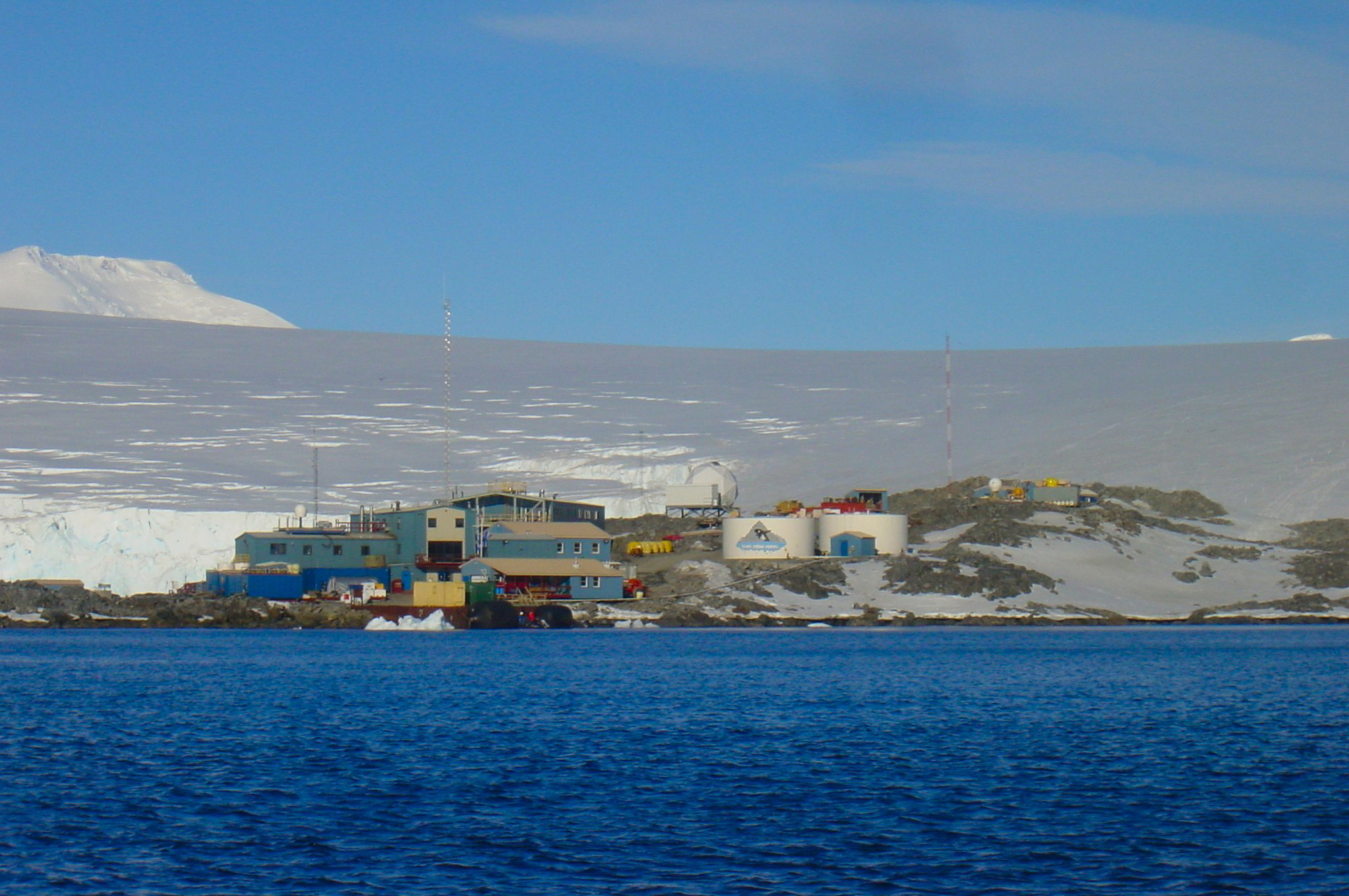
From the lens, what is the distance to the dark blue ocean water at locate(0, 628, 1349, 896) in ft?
73.9

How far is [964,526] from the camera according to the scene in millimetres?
86625

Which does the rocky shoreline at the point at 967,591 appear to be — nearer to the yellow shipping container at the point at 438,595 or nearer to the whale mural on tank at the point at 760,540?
the whale mural on tank at the point at 760,540

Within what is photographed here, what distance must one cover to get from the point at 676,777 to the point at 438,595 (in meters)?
48.0

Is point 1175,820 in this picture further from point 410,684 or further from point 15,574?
point 15,574

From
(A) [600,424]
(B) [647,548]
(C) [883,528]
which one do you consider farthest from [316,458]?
(C) [883,528]

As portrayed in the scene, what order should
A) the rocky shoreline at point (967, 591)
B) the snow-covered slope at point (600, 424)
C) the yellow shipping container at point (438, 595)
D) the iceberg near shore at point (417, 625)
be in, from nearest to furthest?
the yellow shipping container at point (438, 595)
the iceberg near shore at point (417, 625)
the rocky shoreline at point (967, 591)
the snow-covered slope at point (600, 424)

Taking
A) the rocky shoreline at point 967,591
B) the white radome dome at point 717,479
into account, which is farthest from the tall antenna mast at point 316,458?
the white radome dome at point 717,479

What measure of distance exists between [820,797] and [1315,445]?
8067cm

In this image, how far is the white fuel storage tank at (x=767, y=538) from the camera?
277ft

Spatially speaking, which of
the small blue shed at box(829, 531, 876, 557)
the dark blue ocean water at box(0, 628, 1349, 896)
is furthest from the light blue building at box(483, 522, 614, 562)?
the dark blue ocean water at box(0, 628, 1349, 896)

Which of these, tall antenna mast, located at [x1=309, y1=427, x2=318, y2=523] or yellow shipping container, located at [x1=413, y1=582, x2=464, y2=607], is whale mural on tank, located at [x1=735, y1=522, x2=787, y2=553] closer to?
yellow shipping container, located at [x1=413, y1=582, x2=464, y2=607]

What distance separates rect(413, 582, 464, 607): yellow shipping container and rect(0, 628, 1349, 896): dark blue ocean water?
64.1 feet

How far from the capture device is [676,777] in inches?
1217

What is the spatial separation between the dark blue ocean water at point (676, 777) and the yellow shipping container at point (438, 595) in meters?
19.5
